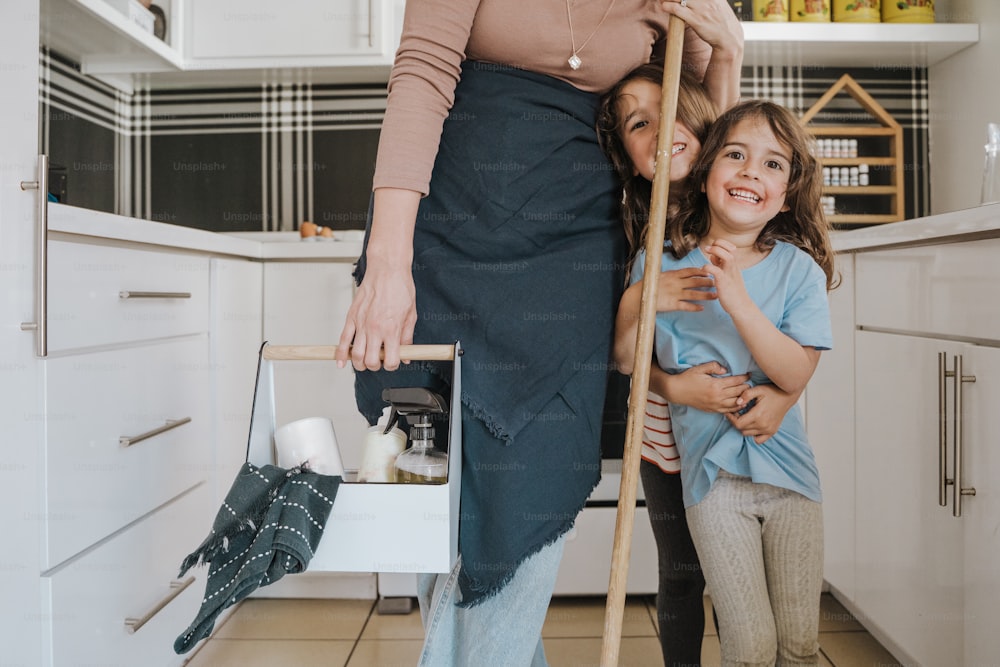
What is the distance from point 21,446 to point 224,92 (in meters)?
1.72

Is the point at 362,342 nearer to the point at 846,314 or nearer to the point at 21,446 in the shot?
the point at 21,446

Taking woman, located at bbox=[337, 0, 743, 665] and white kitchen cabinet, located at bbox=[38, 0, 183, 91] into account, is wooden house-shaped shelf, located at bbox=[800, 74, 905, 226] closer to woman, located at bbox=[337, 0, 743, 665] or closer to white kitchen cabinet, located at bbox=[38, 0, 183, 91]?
woman, located at bbox=[337, 0, 743, 665]

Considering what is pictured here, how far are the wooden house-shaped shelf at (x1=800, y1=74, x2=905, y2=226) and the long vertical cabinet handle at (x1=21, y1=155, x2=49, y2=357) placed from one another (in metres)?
1.88

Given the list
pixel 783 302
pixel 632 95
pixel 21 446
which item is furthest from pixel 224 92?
pixel 783 302

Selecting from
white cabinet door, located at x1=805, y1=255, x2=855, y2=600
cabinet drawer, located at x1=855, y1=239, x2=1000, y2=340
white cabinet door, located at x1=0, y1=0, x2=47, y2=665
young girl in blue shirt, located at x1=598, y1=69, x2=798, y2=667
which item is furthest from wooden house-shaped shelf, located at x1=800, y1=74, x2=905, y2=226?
white cabinet door, located at x1=0, y1=0, x2=47, y2=665

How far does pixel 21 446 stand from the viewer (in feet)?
3.77

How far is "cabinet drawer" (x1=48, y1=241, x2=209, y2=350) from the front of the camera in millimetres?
1222

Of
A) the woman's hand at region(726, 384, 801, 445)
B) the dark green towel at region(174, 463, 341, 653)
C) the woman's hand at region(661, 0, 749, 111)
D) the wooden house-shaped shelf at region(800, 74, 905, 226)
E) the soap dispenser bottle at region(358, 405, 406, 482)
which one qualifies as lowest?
the dark green towel at region(174, 463, 341, 653)

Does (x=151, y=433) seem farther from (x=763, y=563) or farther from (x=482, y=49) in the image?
(x=763, y=563)

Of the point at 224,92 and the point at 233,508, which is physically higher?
the point at 224,92

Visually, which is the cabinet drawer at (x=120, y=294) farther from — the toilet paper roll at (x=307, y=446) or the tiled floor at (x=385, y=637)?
the tiled floor at (x=385, y=637)

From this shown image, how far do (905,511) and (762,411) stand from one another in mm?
622

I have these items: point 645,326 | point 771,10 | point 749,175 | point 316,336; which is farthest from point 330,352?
point 771,10

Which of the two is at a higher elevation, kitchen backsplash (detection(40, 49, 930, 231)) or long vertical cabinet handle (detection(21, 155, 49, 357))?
kitchen backsplash (detection(40, 49, 930, 231))
